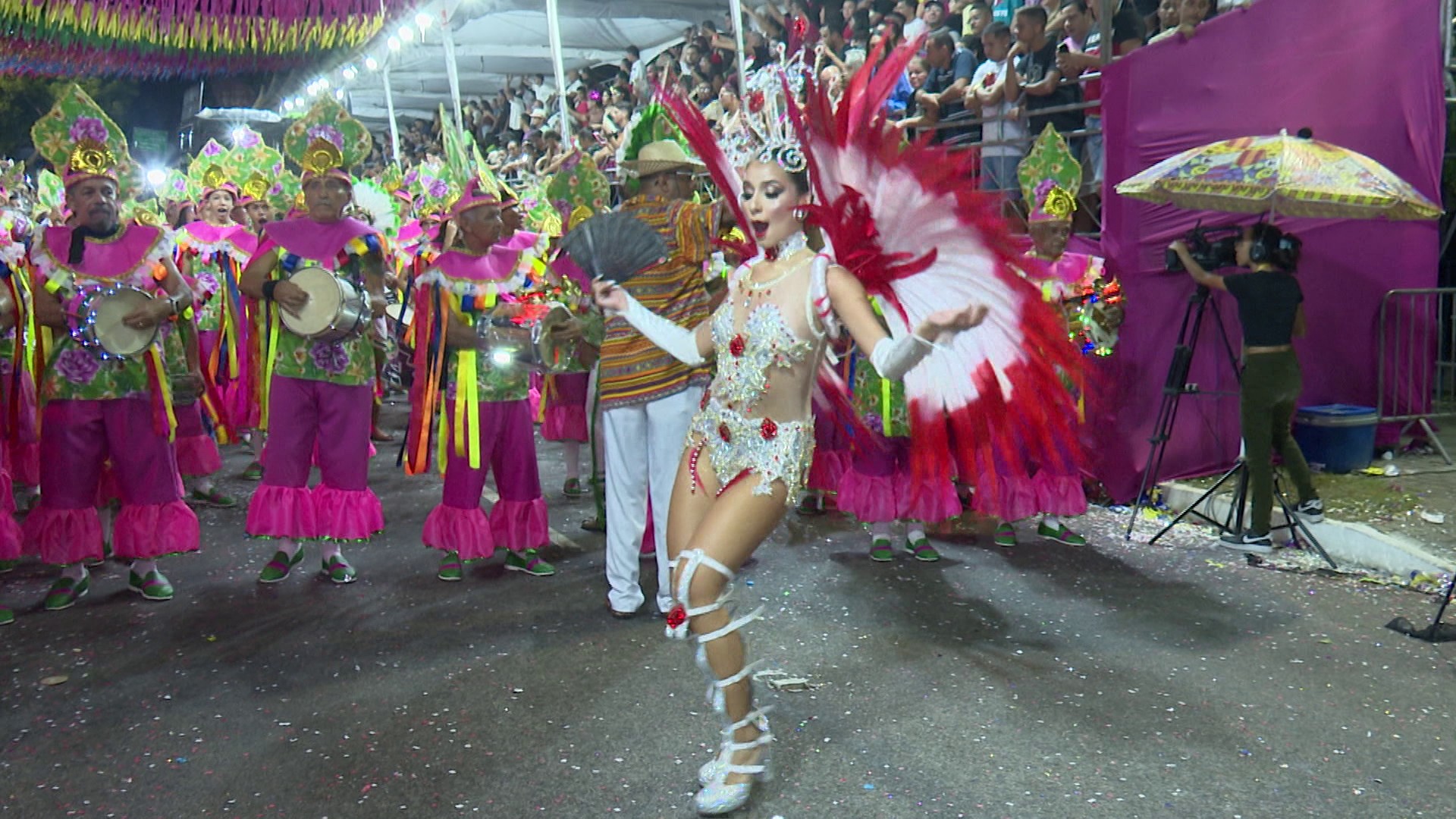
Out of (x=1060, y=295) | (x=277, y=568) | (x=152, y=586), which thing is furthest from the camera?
(x=1060, y=295)

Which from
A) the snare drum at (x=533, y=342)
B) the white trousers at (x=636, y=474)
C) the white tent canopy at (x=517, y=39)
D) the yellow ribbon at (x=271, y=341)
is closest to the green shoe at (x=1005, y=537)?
the white trousers at (x=636, y=474)

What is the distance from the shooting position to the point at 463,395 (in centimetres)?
551

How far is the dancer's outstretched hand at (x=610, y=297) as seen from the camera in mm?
3723

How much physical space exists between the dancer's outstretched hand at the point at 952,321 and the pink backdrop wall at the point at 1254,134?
14.2 feet

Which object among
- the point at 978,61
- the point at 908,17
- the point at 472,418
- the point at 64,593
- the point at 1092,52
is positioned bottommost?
the point at 64,593

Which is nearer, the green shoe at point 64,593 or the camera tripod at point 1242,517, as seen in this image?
the green shoe at point 64,593

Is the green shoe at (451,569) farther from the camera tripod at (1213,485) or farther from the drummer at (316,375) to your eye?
the camera tripod at (1213,485)

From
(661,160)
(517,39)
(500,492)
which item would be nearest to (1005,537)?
(500,492)

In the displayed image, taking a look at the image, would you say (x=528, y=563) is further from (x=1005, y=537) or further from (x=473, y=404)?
(x=1005, y=537)

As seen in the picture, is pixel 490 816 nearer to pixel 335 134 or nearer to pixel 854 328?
pixel 854 328

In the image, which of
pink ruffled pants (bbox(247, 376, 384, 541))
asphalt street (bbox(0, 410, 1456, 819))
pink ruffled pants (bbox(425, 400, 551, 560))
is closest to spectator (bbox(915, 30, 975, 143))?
asphalt street (bbox(0, 410, 1456, 819))

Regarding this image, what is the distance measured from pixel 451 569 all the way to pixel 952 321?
3532mm

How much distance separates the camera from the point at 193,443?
746 cm

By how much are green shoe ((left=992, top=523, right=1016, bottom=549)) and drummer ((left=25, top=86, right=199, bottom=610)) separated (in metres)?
4.13
